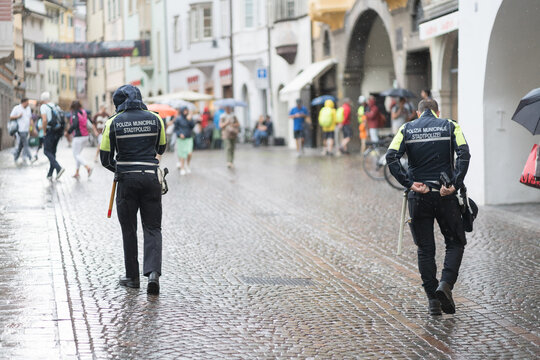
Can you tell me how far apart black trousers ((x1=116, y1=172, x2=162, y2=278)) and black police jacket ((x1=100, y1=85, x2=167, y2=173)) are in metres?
0.11

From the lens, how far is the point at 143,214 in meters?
8.99

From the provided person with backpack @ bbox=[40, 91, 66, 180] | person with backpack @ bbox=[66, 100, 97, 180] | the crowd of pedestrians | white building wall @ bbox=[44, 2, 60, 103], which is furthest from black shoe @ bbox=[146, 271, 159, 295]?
white building wall @ bbox=[44, 2, 60, 103]

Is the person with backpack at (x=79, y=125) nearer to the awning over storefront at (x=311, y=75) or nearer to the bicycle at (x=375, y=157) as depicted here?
the bicycle at (x=375, y=157)

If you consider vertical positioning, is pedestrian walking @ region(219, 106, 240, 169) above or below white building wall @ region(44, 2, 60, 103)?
below

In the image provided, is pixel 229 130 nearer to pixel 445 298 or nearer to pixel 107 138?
pixel 107 138

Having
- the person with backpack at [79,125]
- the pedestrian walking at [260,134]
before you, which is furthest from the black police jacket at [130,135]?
the pedestrian walking at [260,134]

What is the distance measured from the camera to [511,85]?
15961 mm

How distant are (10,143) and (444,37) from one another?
688 inches

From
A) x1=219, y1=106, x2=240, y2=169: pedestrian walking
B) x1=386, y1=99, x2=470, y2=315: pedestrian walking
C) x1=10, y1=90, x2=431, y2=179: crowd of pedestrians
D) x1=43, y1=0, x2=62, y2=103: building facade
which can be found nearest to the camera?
x1=386, y1=99, x2=470, y2=315: pedestrian walking

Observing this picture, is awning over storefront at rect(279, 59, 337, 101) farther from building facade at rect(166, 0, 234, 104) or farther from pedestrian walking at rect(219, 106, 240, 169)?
building facade at rect(166, 0, 234, 104)

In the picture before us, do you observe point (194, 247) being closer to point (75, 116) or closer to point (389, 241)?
point (389, 241)

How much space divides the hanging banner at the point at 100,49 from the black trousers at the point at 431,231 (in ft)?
170

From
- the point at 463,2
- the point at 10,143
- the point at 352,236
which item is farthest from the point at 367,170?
the point at 10,143

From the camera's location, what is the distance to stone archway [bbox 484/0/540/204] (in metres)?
15.4
